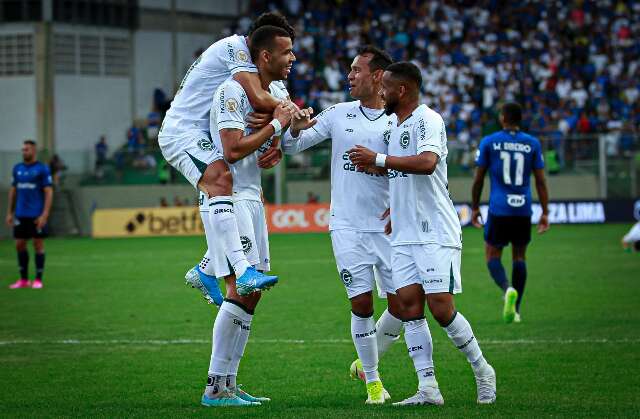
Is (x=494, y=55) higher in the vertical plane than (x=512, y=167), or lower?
higher

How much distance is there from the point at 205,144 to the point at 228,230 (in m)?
0.71

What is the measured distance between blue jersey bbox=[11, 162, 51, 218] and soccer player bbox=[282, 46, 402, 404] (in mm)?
11730

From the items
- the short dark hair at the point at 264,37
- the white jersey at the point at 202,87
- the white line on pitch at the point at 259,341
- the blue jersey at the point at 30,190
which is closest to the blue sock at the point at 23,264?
the blue jersey at the point at 30,190

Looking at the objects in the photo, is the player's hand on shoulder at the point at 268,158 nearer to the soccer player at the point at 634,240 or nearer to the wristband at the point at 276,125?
the wristband at the point at 276,125

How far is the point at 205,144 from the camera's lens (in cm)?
822

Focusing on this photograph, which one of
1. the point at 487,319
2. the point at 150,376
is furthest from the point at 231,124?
the point at 487,319

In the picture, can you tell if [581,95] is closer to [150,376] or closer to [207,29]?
[207,29]

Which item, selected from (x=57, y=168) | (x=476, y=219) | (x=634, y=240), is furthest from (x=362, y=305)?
(x=57, y=168)

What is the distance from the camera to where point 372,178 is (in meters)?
8.70

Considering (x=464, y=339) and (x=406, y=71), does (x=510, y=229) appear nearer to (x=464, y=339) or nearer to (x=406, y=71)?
(x=464, y=339)

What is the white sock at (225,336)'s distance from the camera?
26.9ft

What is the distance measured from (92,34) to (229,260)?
37.7 metres

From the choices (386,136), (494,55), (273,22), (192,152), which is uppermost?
(494,55)

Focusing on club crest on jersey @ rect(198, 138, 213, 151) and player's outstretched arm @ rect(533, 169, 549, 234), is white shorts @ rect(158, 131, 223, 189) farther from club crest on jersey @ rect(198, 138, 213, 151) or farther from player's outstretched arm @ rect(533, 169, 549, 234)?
player's outstretched arm @ rect(533, 169, 549, 234)
